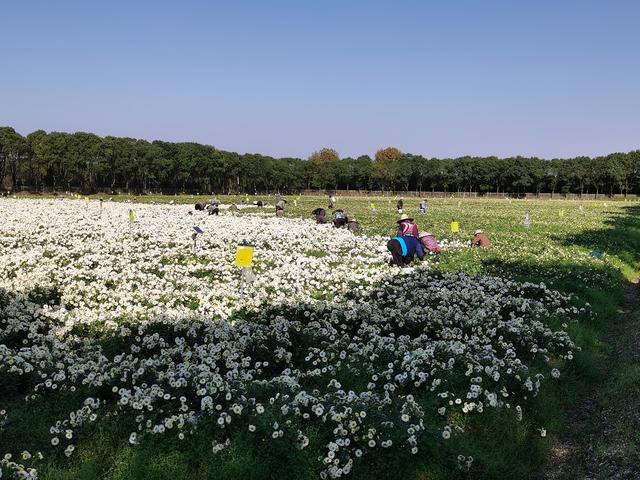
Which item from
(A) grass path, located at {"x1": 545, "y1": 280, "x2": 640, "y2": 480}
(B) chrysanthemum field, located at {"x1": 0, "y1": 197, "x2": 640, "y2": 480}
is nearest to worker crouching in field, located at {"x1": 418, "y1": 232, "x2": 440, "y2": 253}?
(B) chrysanthemum field, located at {"x1": 0, "y1": 197, "x2": 640, "y2": 480}

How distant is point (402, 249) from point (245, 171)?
5099 inches

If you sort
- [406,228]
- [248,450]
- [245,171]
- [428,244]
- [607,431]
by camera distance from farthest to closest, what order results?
[245,171]
[428,244]
[406,228]
[607,431]
[248,450]

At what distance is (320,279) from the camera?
650 inches

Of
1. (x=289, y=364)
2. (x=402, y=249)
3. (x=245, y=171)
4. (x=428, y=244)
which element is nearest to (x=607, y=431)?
(x=289, y=364)

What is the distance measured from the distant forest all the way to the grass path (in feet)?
385

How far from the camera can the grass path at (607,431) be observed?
273 inches

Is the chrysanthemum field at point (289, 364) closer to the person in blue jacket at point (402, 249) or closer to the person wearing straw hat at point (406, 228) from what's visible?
the person in blue jacket at point (402, 249)

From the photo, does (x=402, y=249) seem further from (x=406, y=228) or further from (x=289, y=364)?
(x=289, y=364)

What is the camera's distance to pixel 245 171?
146m

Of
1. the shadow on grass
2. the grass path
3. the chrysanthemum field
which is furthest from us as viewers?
the grass path

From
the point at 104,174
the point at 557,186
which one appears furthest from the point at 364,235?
the point at 557,186

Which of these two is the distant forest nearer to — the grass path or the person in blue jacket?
the person in blue jacket

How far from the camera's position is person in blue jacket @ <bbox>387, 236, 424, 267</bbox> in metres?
19.3

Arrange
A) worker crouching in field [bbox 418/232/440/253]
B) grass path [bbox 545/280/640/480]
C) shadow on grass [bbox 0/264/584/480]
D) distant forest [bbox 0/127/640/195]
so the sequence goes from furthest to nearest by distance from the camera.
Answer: distant forest [bbox 0/127/640/195]
worker crouching in field [bbox 418/232/440/253]
grass path [bbox 545/280/640/480]
shadow on grass [bbox 0/264/584/480]
